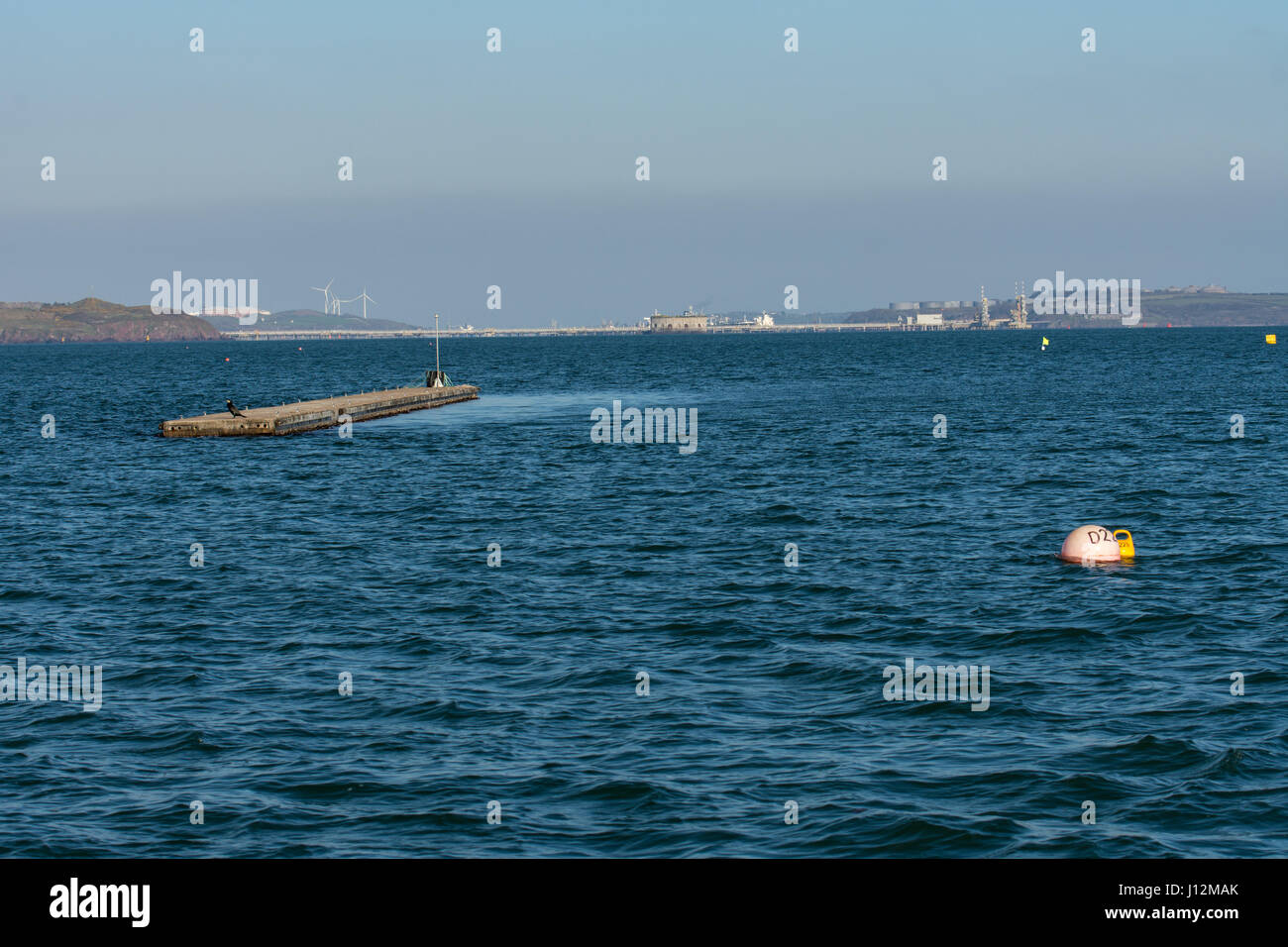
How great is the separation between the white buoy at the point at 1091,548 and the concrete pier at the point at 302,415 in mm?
51047

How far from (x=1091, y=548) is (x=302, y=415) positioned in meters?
54.6

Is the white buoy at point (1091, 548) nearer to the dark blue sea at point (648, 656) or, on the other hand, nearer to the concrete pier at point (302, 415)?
the dark blue sea at point (648, 656)

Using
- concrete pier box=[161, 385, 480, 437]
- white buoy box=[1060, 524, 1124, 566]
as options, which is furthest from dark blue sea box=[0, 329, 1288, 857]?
concrete pier box=[161, 385, 480, 437]

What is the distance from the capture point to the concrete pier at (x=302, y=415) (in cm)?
7250

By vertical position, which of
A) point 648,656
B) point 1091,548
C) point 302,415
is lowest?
point 648,656

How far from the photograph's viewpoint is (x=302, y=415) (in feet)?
252

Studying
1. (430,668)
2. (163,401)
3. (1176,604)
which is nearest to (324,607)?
(430,668)

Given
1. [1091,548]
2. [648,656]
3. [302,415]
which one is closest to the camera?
[648,656]

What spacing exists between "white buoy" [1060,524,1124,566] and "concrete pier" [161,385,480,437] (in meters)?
51.0

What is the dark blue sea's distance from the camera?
16.7m

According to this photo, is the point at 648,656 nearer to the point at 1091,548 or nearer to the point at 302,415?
the point at 1091,548

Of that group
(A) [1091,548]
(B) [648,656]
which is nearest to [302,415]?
(A) [1091,548]

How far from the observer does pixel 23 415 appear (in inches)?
3841

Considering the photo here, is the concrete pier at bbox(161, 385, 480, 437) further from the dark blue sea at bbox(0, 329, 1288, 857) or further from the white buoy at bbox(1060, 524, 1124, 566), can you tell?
the white buoy at bbox(1060, 524, 1124, 566)
